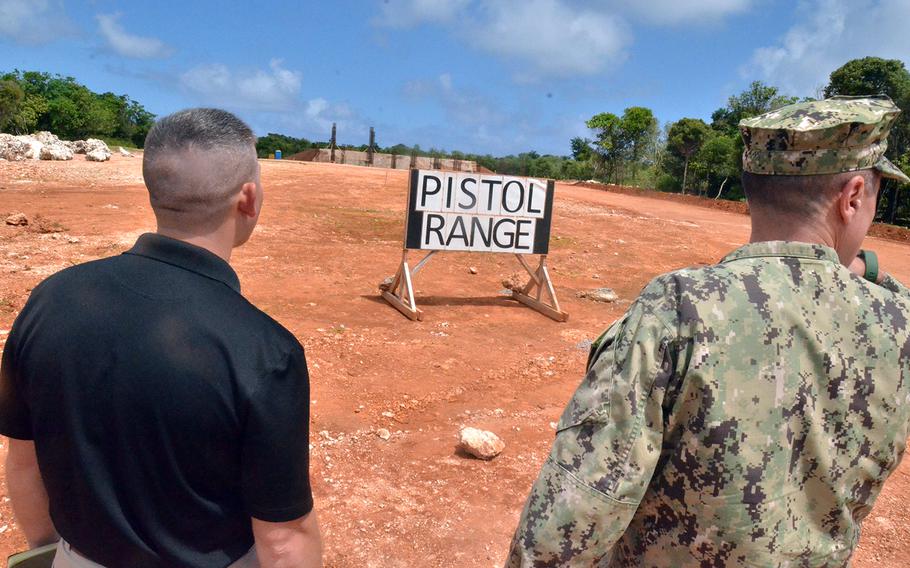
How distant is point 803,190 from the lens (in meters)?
1.48

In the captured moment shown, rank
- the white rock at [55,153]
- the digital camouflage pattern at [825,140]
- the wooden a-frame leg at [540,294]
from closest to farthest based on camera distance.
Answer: the digital camouflage pattern at [825,140] < the wooden a-frame leg at [540,294] < the white rock at [55,153]

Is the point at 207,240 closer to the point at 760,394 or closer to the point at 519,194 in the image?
the point at 760,394

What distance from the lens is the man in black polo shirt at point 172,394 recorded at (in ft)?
4.35

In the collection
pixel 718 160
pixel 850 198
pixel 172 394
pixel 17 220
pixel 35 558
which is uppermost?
pixel 718 160

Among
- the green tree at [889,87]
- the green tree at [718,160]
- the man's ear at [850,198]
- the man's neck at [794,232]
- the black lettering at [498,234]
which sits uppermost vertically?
the green tree at [889,87]

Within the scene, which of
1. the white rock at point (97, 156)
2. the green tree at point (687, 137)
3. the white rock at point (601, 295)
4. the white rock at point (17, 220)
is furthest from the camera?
the green tree at point (687, 137)

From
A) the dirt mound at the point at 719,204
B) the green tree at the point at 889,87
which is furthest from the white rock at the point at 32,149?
the green tree at the point at 889,87

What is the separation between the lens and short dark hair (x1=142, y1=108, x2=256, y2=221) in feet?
4.88

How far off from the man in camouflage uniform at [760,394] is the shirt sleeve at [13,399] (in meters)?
1.19

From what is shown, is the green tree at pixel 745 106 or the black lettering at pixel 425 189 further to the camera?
the green tree at pixel 745 106

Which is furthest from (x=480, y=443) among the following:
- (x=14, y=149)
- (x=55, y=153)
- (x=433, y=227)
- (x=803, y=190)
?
(x=55, y=153)

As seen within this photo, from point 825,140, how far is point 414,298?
718 centimetres

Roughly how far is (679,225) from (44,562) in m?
20.7

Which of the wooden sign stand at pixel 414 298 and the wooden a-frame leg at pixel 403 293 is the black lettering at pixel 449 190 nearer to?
the wooden sign stand at pixel 414 298
